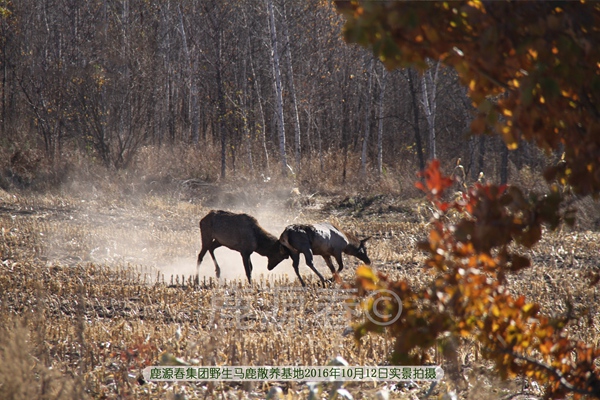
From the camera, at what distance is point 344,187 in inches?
952

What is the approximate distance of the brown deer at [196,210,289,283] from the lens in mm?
11617

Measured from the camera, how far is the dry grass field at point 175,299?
525 centimetres

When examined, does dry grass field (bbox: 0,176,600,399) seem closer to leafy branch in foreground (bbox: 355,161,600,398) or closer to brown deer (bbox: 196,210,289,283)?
leafy branch in foreground (bbox: 355,161,600,398)

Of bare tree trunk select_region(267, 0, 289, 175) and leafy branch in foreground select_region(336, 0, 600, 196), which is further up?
bare tree trunk select_region(267, 0, 289, 175)

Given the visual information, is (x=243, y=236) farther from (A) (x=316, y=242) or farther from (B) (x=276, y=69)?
(B) (x=276, y=69)

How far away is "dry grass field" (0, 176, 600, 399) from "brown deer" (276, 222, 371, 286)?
49 cm

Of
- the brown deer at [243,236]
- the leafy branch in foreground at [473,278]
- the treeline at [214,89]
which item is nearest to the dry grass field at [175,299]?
the leafy branch in foreground at [473,278]

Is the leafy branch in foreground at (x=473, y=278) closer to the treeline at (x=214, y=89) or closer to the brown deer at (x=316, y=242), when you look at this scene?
the brown deer at (x=316, y=242)

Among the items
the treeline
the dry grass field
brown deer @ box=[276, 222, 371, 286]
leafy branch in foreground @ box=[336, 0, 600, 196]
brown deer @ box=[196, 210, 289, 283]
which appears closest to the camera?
leafy branch in foreground @ box=[336, 0, 600, 196]

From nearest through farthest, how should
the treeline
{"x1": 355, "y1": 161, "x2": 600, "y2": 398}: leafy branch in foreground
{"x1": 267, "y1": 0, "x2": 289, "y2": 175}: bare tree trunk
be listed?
{"x1": 355, "y1": 161, "x2": 600, "y2": 398}: leafy branch in foreground, {"x1": 267, "y1": 0, "x2": 289, "y2": 175}: bare tree trunk, the treeline

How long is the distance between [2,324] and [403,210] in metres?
15.5

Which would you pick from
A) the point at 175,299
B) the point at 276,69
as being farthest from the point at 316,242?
the point at 276,69

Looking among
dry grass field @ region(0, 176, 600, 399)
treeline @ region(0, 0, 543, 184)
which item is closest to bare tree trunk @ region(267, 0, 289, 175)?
treeline @ region(0, 0, 543, 184)

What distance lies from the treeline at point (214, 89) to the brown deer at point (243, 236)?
11550mm
